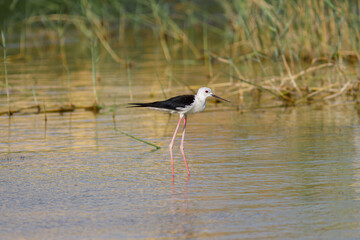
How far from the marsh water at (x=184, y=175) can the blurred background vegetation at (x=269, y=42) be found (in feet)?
1.74

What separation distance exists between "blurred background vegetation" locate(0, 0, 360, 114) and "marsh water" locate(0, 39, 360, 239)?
53 centimetres

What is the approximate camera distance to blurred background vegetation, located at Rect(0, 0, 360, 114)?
1041 cm

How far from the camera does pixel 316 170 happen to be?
639cm

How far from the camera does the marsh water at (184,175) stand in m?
4.86

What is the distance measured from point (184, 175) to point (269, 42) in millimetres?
7524

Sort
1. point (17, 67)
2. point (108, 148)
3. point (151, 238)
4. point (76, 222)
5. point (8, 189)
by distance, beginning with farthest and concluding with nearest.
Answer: point (17, 67) < point (108, 148) < point (8, 189) < point (76, 222) < point (151, 238)

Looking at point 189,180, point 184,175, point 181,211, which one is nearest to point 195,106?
point 184,175

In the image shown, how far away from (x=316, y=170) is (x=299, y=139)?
4.95ft

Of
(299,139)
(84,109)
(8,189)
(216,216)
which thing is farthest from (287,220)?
(84,109)

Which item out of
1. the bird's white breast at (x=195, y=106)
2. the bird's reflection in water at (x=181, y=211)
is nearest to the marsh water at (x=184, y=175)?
the bird's reflection in water at (x=181, y=211)

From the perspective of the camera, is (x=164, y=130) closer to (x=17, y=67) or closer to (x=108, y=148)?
(x=108, y=148)

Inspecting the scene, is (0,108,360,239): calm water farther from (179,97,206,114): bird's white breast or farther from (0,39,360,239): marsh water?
(179,97,206,114): bird's white breast

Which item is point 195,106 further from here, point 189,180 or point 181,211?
point 181,211

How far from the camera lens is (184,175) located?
6.39m
